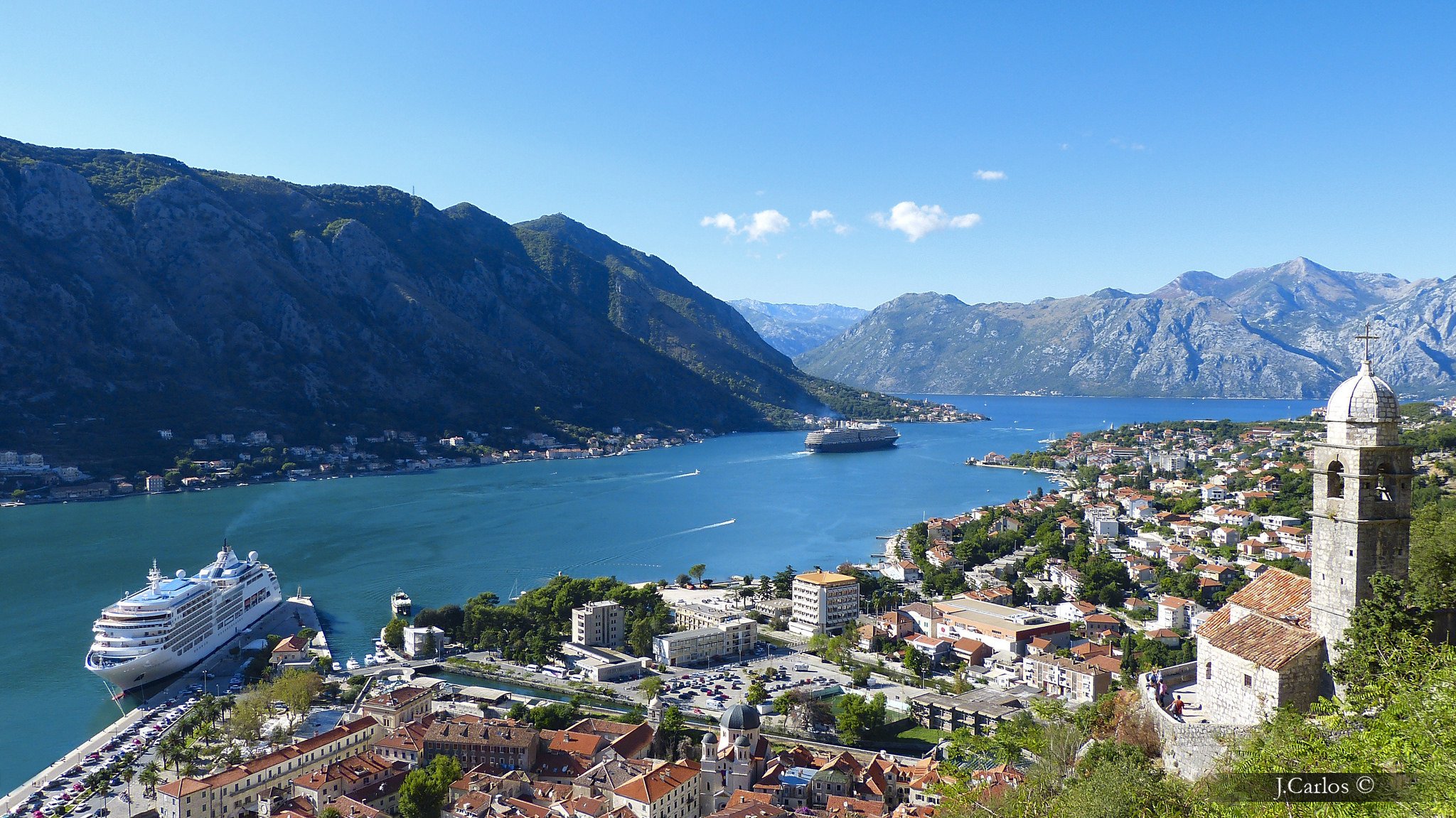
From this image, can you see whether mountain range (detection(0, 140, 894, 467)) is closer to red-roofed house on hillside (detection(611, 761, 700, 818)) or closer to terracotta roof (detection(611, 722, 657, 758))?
terracotta roof (detection(611, 722, 657, 758))

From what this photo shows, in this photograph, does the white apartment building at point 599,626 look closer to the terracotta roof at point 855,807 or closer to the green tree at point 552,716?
the green tree at point 552,716

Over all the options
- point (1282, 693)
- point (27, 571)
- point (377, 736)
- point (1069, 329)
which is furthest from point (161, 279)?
point (1069, 329)

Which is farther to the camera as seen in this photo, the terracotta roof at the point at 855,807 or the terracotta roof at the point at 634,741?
the terracotta roof at the point at 634,741

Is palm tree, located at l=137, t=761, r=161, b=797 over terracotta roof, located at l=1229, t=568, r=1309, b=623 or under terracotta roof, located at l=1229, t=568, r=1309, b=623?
under

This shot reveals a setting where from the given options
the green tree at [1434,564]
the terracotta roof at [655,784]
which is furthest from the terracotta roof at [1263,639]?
the terracotta roof at [655,784]

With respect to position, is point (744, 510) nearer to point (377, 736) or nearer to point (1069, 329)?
point (377, 736)

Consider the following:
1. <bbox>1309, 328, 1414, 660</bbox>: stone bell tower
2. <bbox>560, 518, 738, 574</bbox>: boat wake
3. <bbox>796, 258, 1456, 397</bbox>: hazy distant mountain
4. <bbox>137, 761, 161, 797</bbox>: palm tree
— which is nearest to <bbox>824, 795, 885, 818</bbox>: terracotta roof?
<bbox>1309, 328, 1414, 660</bbox>: stone bell tower
